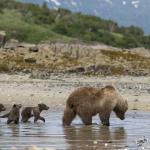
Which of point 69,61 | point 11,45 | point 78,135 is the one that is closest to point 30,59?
point 69,61

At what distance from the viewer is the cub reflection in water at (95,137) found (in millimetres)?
11444

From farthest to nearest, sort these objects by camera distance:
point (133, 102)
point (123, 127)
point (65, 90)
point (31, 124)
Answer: point (65, 90), point (133, 102), point (31, 124), point (123, 127)

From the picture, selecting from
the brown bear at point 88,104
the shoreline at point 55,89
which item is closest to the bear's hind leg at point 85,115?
the brown bear at point 88,104

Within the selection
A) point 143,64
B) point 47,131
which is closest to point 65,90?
point 47,131

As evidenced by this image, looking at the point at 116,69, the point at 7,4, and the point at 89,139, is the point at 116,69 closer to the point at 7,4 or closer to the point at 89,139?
the point at 89,139

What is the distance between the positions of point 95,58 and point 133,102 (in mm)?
19176

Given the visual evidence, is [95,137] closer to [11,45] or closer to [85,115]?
[85,115]

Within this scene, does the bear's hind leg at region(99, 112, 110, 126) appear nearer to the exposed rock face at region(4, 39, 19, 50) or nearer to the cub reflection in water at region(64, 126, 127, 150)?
the cub reflection in water at region(64, 126, 127, 150)

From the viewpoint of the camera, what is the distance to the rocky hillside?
35.2 meters

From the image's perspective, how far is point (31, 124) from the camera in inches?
634

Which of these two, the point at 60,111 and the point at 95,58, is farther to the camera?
the point at 95,58

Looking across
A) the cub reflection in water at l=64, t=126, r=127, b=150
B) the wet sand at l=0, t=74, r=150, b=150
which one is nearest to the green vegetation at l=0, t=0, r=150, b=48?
the wet sand at l=0, t=74, r=150, b=150

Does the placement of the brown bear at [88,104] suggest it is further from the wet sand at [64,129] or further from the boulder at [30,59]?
the boulder at [30,59]

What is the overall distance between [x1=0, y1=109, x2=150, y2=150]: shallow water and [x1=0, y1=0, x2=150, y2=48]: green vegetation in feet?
170
